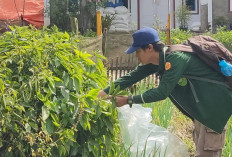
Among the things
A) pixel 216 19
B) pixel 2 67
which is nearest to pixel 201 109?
pixel 2 67

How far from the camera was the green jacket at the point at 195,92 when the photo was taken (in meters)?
3.79

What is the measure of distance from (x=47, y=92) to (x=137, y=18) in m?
19.0

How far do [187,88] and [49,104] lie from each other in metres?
1.15

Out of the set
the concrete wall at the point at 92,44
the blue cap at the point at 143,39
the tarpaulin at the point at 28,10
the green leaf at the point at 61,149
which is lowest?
the green leaf at the point at 61,149

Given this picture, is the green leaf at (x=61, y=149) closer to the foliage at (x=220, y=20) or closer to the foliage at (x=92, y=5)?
the foliage at (x=92, y=5)

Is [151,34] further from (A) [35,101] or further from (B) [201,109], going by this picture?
(A) [35,101]

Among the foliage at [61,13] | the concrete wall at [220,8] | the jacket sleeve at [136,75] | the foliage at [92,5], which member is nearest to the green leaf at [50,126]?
the jacket sleeve at [136,75]

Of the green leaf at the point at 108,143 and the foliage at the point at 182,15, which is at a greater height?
the foliage at the point at 182,15

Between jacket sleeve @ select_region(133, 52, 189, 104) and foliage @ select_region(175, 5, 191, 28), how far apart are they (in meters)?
17.0

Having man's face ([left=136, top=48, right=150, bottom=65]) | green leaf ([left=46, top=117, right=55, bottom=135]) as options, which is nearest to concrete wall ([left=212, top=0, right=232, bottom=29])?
man's face ([left=136, top=48, right=150, bottom=65])

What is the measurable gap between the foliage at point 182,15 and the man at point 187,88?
55.1 feet

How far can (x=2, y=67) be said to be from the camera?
11.9ft

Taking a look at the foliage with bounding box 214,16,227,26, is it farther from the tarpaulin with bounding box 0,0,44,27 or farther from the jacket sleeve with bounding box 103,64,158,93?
the jacket sleeve with bounding box 103,64,158,93

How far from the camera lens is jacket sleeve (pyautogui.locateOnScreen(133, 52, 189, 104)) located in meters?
3.73
